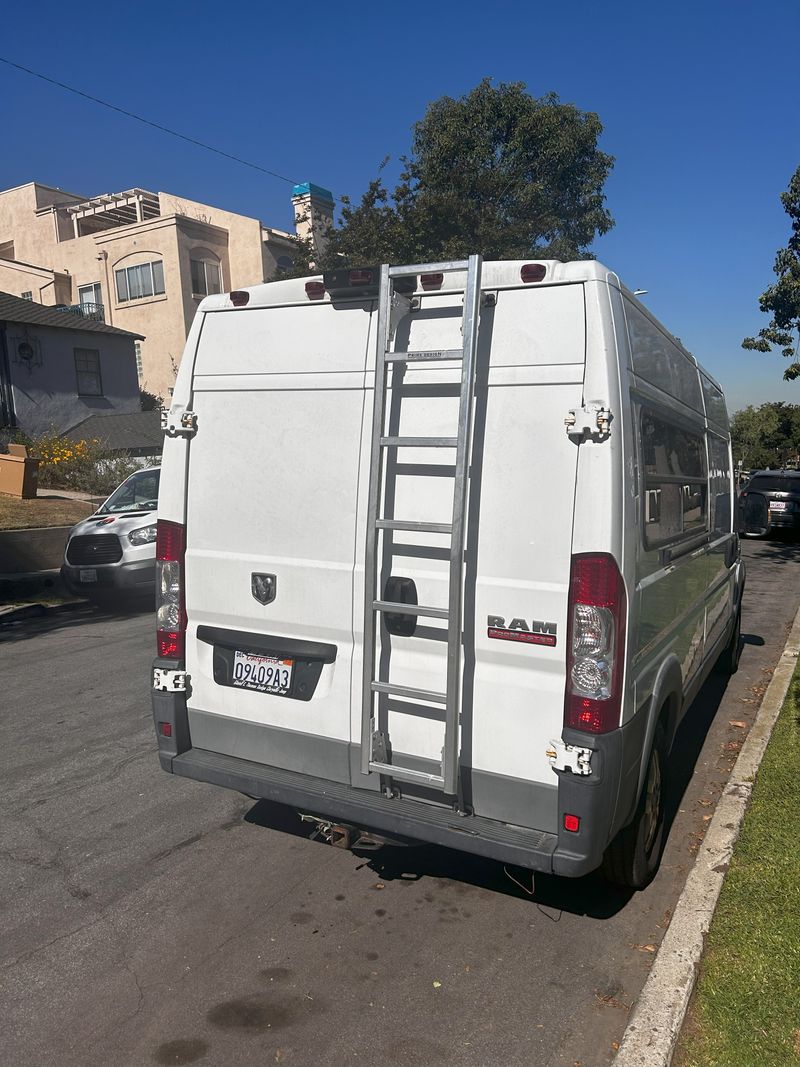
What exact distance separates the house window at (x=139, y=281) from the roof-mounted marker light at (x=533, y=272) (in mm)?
34961

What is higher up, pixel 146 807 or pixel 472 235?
pixel 472 235

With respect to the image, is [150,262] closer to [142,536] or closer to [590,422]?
[142,536]

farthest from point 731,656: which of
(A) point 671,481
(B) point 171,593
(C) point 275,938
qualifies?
(B) point 171,593

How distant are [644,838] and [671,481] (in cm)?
177

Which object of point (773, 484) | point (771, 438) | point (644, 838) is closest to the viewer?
point (644, 838)

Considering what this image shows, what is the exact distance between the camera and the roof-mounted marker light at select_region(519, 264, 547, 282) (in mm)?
3246

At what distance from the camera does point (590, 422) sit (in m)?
3.07

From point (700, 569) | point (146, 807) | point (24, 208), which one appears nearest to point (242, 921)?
point (146, 807)

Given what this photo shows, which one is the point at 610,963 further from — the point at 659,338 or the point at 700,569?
the point at 659,338

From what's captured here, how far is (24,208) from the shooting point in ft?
133

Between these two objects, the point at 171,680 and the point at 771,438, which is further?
the point at 771,438

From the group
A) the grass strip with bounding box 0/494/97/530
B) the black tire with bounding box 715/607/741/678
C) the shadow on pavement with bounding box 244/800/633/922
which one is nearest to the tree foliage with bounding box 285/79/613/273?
the grass strip with bounding box 0/494/97/530

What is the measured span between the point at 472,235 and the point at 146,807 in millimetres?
25024

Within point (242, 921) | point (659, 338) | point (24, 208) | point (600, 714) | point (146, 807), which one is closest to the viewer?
point (600, 714)
